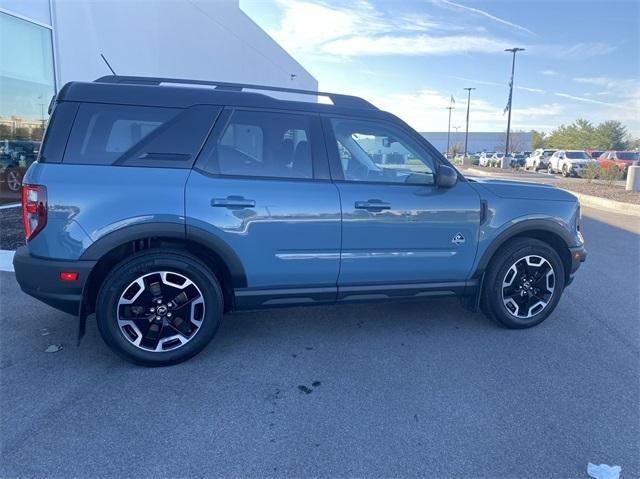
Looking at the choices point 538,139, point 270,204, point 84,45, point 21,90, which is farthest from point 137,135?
point 538,139

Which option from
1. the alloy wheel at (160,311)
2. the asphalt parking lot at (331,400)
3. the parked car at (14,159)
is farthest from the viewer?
the parked car at (14,159)

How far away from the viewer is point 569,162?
1152 inches

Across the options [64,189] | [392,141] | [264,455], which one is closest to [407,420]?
[264,455]

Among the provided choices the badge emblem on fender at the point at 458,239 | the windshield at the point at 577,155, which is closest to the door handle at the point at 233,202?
the badge emblem on fender at the point at 458,239

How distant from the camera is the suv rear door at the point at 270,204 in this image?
3199mm

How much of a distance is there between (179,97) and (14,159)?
26.9 ft

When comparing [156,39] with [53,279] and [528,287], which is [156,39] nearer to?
[53,279]

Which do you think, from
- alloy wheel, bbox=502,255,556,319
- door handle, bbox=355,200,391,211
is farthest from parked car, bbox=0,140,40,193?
alloy wheel, bbox=502,255,556,319

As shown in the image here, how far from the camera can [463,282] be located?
389 centimetres

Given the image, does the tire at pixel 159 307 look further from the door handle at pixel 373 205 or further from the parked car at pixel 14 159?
the parked car at pixel 14 159

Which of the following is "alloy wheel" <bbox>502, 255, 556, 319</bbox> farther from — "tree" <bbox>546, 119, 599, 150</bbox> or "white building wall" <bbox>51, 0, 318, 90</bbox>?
"tree" <bbox>546, 119, 599, 150</bbox>

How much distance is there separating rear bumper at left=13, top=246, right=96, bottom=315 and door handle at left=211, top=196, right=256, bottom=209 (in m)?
0.93

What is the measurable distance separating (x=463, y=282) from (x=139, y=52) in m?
11.4

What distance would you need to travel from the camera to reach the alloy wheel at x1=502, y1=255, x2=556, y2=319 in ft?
13.2
